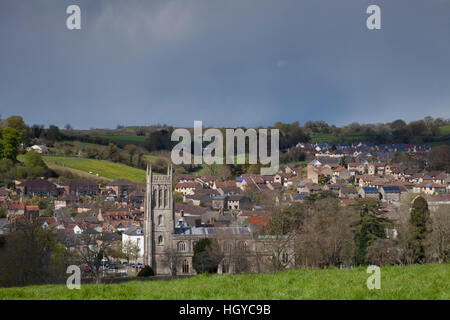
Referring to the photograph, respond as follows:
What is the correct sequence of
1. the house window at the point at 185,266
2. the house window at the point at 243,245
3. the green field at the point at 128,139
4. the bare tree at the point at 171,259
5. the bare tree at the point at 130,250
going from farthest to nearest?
1. the green field at the point at 128,139
2. the bare tree at the point at 130,250
3. the house window at the point at 185,266
4. the bare tree at the point at 171,259
5. the house window at the point at 243,245

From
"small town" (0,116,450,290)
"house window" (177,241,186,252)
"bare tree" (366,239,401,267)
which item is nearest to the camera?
"bare tree" (366,239,401,267)

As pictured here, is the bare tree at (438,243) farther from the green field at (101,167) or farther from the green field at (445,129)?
the green field at (445,129)

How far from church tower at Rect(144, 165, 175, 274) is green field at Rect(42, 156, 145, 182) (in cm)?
4494

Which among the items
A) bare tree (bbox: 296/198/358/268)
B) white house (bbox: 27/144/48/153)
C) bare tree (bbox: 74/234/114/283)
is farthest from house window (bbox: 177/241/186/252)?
white house (bbox: 27/144/48/153)

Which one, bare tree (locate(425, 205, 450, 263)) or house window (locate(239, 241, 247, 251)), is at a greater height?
bare tree (locate(425, 205, 450, 263))

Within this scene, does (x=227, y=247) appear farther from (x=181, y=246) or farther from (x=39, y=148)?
(x=39, y=148)

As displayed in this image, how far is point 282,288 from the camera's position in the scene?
35.6 ft

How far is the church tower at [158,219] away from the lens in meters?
49.0

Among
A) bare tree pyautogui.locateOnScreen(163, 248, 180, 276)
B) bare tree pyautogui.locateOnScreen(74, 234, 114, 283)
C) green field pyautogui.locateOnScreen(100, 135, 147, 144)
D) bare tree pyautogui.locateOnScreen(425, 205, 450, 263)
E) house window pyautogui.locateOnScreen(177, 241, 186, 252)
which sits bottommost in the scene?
bare tree pyautogui.locateOnScreen(163, 248, 180, 276)

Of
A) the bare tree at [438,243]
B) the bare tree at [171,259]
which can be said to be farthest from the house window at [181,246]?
the bare tree at [438,243]

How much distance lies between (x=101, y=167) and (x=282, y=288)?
92.4 metres

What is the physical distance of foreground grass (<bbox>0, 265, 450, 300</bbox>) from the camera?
32.8 feet

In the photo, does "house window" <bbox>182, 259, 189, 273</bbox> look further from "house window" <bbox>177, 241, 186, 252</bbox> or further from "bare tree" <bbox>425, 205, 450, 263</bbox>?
"bare tree" <bbox>425, 205, 450, 263</bbox>

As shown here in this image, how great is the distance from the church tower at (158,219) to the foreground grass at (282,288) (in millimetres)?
36800
